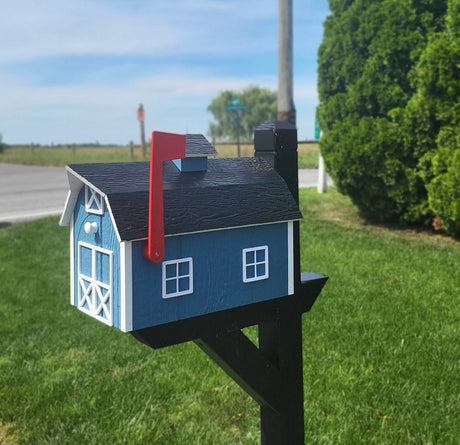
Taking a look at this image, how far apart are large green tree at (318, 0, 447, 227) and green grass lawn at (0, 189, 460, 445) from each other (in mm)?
2454

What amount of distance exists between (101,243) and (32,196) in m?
13.7

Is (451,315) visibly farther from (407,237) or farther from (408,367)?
(407,237)

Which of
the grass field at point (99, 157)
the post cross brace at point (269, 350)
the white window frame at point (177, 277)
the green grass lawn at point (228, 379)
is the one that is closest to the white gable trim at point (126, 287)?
the white window frame at point (177, 277)

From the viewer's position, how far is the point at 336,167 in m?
8.76

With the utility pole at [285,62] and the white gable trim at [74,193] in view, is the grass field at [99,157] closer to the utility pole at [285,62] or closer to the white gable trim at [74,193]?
the utility pole at [285,62]

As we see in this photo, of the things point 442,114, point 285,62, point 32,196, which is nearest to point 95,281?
point 442,114

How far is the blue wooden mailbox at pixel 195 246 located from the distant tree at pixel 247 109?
167 feet

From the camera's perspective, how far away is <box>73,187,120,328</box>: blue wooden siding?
1631 millimetres

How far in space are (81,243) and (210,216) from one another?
1.46 feet

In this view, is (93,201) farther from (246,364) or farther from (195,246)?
(246,364)

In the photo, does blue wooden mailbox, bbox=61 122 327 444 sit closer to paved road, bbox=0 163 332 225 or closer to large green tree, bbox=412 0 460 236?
large green tree, bbox=412 0 460 236

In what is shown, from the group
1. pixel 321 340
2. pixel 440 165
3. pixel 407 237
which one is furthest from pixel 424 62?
pixel 321 340

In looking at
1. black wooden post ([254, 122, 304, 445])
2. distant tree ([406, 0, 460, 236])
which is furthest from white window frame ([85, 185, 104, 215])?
distant tree ([406, 0, 460, 236])

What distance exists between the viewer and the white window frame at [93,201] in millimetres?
1689
